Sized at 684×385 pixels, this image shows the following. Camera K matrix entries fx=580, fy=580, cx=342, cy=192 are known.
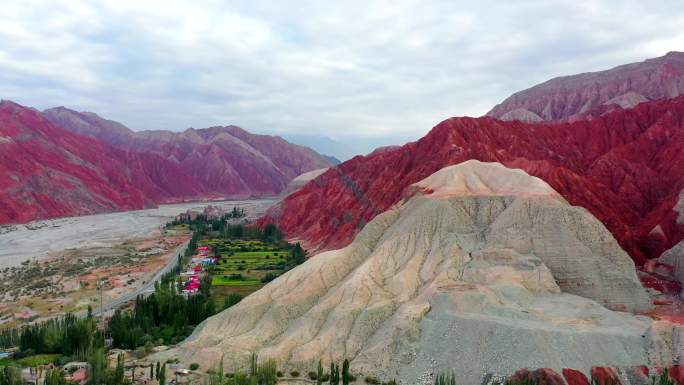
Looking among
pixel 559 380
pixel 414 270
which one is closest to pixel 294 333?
pixel 414 270

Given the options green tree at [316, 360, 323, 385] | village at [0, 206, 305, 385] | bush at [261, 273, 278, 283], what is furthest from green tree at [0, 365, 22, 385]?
bush at [261, 273, 278, 283]

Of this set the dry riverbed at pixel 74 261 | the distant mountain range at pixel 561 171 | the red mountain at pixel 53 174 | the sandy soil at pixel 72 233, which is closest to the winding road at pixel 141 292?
the dry riverbed at pixel 74 261

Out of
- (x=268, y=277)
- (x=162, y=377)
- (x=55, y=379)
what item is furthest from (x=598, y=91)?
(x=55, y=379)

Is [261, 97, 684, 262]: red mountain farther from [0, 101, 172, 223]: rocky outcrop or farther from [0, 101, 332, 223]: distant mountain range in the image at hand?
[0, 101, 332, 223]: distant mountain range

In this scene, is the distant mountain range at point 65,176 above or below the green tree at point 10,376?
above

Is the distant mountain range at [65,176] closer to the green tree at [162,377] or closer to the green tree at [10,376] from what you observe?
the green tree at [10,376]
